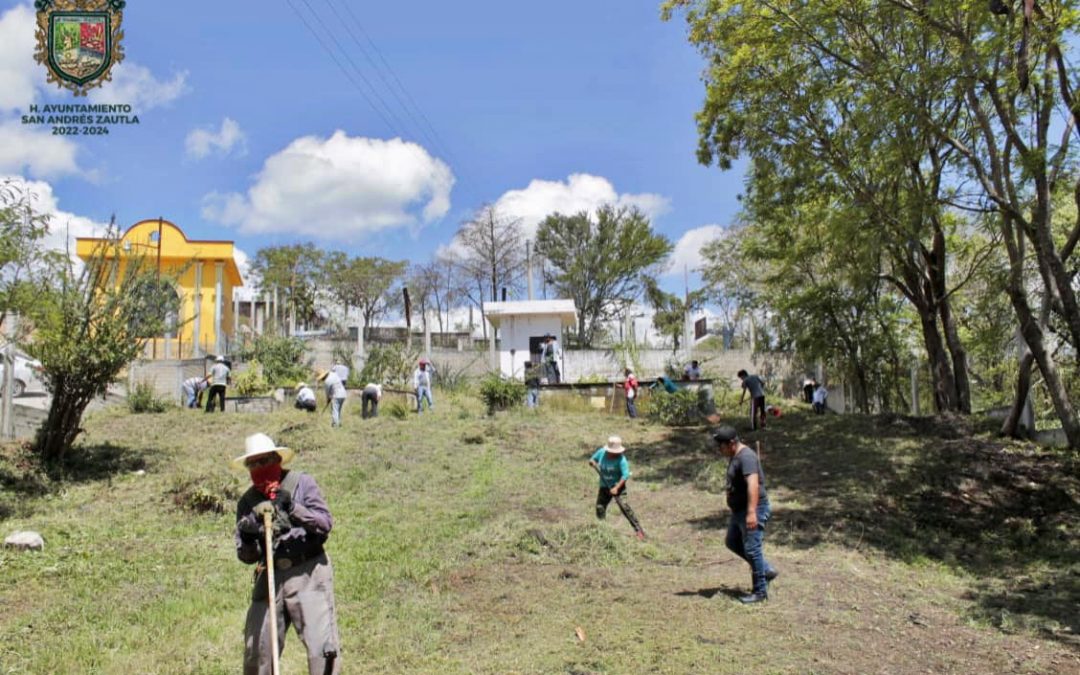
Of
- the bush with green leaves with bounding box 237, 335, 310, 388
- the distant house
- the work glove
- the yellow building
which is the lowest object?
the work glove

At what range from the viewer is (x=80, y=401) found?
11.8 metres

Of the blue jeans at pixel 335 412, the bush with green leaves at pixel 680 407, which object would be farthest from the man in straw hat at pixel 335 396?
the bush with green leaves at pixel 680 407

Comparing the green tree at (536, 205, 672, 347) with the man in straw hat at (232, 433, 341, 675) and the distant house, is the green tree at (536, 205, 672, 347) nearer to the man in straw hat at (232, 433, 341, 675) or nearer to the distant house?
the distant house

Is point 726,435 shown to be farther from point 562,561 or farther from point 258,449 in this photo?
point 258,449

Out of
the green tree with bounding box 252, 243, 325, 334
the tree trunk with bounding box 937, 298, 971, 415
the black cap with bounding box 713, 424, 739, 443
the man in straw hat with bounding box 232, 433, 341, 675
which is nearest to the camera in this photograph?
the man in straw hat with bounding box 232, 433, 341, 675

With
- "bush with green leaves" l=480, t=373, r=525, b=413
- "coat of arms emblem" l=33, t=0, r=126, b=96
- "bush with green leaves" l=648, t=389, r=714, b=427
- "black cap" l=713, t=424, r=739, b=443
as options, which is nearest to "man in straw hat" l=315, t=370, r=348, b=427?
"bush with green leaves" l=480, t=373, r=525, b=413

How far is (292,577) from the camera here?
4453 millimetres

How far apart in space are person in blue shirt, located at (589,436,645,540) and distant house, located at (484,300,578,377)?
19184mm

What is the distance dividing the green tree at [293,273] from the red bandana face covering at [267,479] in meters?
39.6

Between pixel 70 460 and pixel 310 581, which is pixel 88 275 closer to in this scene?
pixel 70 460

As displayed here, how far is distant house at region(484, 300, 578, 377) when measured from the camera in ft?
96.1

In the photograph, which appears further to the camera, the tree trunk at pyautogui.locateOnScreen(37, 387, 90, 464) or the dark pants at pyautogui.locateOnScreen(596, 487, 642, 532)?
the tree trunk at pyautogui.locateOnScreen(37, 387, 90, 464)

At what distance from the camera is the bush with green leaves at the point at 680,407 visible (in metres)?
19.4

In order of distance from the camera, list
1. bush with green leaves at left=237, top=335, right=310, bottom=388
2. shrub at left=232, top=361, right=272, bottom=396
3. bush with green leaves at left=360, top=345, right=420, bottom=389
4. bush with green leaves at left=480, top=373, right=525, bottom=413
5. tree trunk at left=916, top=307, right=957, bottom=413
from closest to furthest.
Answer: tree trunk at left=916, top=307, right=957, bottom=413, bush with green leaves at left=480, top=373, right=525, bottom=413, shrub at left=232, top=361, right=272, bottom=396, bush with green leaves at left=360, top=345, right=420, bottom=389, bush with green leaves at left=237, top=335, right=310, bottom=388
